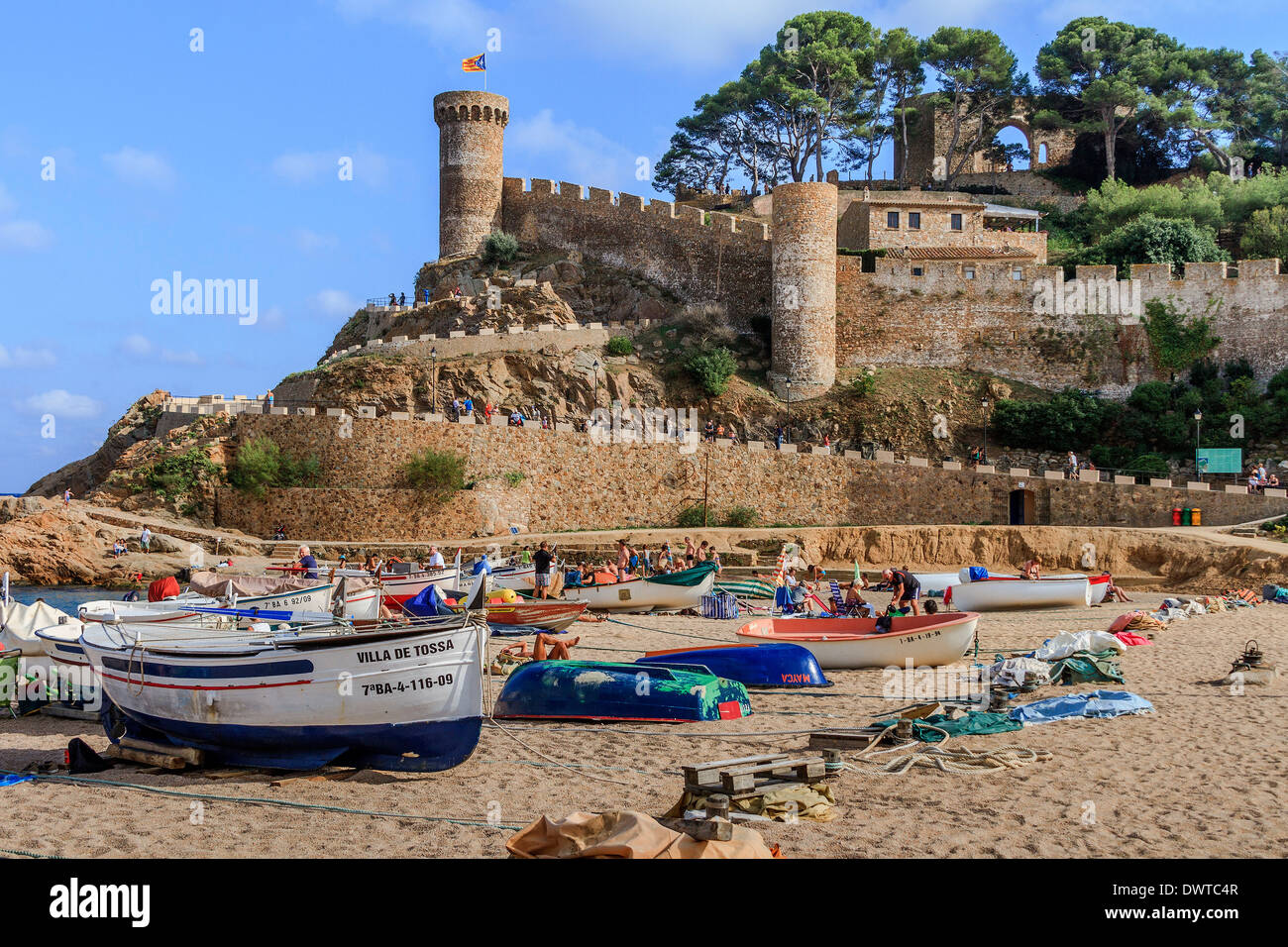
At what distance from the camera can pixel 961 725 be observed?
31.2ft

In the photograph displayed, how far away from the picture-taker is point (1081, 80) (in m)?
44.6

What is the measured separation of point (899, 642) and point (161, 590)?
921 cm

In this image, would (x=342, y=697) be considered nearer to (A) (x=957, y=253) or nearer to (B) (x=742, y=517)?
(B) (x=742, y=517)

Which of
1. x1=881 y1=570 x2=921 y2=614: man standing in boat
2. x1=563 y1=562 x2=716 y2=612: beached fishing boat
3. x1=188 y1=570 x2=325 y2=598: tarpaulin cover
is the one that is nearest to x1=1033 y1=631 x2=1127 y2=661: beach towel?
x1=881 y1=570 x2=921 y2=614: man standing in boat

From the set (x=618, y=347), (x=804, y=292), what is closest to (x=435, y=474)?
(x=618, y=347)

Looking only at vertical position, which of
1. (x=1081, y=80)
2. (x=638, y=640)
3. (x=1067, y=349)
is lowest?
(x=638, y=640)

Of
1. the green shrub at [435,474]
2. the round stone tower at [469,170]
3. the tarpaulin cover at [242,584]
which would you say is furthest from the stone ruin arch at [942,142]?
the tarpaulin cover at [242,584]

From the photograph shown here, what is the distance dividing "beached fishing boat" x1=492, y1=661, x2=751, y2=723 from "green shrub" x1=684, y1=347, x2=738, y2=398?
2122 centimetres

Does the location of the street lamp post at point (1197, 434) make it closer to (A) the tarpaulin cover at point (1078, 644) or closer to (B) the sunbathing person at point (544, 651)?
(A) the tarpaulin cover at point (1078, 644)

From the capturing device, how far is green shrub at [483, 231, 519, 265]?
37656 millimetres

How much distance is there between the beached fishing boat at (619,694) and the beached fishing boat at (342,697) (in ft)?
6.46
